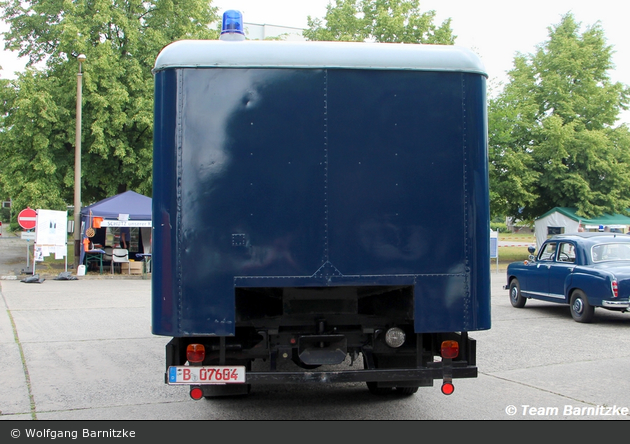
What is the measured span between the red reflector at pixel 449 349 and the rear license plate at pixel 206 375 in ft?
5.23

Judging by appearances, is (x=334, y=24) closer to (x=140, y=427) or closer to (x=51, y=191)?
(x=51, y=191)

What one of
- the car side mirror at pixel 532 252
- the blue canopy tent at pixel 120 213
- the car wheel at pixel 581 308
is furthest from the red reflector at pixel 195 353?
the blue canopy tent at pixel 120 213

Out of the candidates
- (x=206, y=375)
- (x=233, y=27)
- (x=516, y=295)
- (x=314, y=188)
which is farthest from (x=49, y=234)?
(x=314, y=188)

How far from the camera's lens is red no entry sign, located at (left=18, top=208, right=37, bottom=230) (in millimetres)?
20672

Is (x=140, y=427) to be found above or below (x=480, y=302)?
below

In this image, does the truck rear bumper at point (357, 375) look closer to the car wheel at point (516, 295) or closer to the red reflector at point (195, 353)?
the red reflector at point (195, 353)

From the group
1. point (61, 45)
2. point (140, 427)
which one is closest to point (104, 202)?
point (61, 45)

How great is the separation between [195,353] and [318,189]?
1.58m

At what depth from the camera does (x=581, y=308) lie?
38.4 feet

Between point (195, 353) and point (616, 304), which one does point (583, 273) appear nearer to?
point (616, 304)

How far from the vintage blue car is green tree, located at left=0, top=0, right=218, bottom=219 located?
674 inches

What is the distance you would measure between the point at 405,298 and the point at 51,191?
75.4 feet

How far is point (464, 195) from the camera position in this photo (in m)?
4.94

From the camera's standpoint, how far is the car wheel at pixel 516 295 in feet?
46.7
